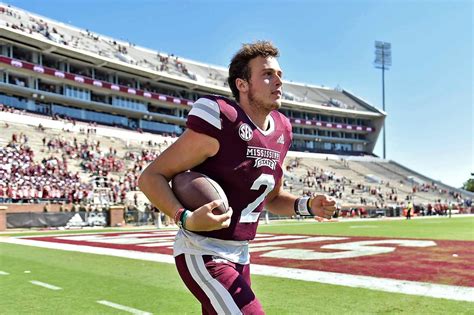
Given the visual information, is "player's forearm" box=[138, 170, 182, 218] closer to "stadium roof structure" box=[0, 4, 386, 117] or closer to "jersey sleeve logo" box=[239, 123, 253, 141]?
"jersey sleeve logo" box=[239, 123, 253, 141]

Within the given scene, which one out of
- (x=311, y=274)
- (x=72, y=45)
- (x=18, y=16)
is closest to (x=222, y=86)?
(x=72, y=45)

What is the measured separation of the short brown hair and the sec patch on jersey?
72 centimetres

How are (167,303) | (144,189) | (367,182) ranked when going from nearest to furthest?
(144,189) < (167,303) < (367,182)

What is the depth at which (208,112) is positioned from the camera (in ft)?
8.97

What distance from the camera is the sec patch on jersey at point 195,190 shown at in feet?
8.46

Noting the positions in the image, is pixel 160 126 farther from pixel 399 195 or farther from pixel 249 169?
pixel 249 169

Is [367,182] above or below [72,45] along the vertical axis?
below

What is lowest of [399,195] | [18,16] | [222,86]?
[399,195]

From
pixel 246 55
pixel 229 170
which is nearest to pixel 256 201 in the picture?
pixel 229 170

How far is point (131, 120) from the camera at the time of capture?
196 ft

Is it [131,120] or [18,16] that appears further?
[131,120]

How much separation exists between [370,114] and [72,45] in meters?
53.0

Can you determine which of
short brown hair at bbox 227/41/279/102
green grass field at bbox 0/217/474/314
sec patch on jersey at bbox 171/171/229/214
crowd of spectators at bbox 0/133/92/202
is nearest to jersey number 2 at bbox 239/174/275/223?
sec patch on jersey at bbox 171/171/229/214

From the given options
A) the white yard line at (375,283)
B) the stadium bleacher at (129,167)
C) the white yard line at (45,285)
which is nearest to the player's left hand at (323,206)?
the white yard line at (375,283)
